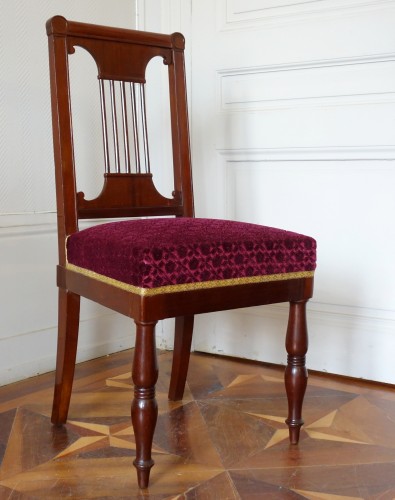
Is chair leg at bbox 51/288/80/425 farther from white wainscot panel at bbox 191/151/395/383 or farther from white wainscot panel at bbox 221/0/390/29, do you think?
white wainscot panel at bbox 221/0/390/29

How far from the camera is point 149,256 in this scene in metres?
1.20

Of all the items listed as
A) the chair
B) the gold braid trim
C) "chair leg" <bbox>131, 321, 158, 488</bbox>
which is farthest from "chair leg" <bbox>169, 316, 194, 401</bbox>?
"chair leg" <bbox>131, 321, 158, 488</bbox>

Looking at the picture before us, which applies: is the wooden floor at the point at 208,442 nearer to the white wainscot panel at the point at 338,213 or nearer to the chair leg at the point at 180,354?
the chair leg at the point at 180,354

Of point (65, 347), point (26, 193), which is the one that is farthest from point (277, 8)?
point (65, 347)

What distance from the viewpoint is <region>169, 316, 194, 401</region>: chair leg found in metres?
1.76

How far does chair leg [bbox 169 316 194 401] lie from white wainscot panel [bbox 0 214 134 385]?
48 cm

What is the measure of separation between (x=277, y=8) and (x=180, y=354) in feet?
3.56

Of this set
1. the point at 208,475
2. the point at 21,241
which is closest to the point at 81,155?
the point at 21,241

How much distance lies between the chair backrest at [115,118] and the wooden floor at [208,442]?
44 centimetres

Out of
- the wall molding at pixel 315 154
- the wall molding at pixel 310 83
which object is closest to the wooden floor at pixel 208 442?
the wall molding at pixel 315 154

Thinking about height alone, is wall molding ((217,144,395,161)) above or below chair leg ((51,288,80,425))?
above

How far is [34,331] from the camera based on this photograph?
2010 mm

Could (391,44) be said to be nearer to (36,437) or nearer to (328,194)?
(328,194)

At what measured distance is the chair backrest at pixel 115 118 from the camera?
4.92 ft
